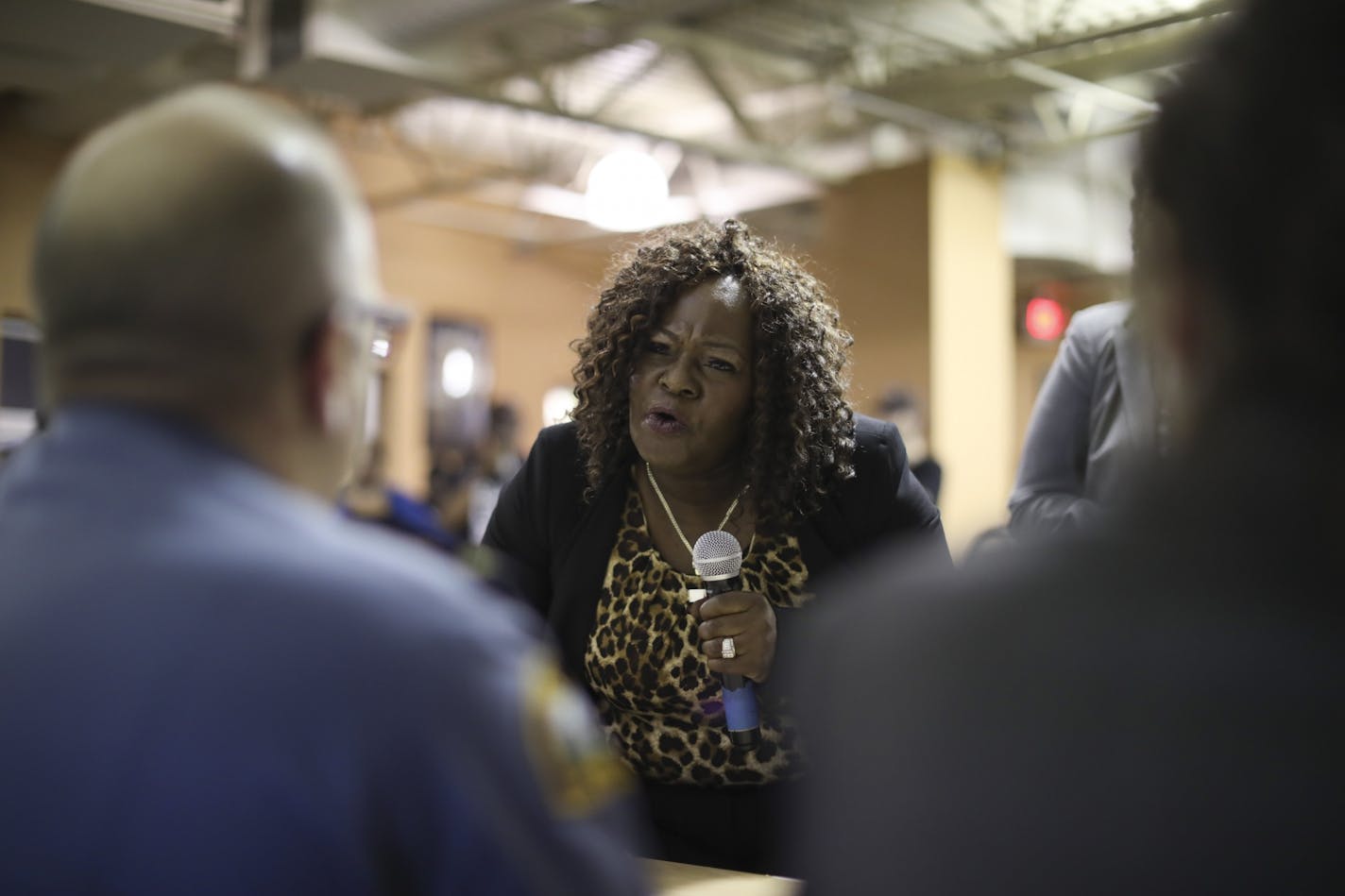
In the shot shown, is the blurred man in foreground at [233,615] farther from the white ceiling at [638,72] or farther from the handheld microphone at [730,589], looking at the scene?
the white ceiling at [638,72]

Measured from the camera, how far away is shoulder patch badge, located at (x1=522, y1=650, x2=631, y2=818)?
0.82m

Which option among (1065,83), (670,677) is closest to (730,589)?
(670,677)

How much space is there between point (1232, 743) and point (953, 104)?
9040 millimetres

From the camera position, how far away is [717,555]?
6.79ft

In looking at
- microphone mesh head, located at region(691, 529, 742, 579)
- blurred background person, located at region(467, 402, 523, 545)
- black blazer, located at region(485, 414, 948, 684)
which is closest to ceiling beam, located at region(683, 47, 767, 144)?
blurred background person, located at region(467, 402, 523, 545)

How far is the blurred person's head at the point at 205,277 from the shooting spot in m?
0.85

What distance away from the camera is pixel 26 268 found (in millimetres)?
958

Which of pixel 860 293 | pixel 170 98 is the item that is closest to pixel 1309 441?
pixel 170 98

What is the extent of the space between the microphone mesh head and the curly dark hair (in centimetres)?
30

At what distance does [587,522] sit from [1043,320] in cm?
1039

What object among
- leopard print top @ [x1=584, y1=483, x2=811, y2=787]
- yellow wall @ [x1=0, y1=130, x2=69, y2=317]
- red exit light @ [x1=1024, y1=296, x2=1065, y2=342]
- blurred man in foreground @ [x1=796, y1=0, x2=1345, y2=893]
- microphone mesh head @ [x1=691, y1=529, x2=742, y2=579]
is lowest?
leopard print top @ [x1=584, y1=483, x2=811, y2=787]

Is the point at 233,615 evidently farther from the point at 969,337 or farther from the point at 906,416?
the point at 969,337

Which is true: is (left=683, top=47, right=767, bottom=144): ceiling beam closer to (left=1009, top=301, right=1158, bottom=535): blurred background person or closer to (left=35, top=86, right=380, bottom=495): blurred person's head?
(left=1009, top=301, right=1158, bottom=535): blurred background person

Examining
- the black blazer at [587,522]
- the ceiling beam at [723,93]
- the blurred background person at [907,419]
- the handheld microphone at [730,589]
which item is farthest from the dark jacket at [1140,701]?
the ceiling beam at [723,93]
